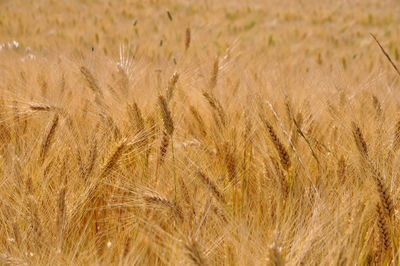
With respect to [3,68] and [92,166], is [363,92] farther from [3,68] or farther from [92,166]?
[3,68]

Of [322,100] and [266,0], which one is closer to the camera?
[322,100]

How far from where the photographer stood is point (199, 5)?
745 centimetres

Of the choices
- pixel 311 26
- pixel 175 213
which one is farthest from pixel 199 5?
pixel 175 213

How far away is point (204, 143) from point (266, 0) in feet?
29.4

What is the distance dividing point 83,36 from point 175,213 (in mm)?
4299

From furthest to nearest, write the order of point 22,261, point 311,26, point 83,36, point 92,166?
point 311,26, point 83,36, point 92,166, point 22,261

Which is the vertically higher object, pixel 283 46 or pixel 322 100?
pixel 322 100

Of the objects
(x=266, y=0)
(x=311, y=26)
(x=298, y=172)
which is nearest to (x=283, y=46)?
(x=311, y=26)

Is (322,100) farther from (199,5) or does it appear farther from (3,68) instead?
(199,5)

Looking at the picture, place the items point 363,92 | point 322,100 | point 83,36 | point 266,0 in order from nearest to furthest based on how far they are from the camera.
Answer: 1. point 322,100
2. point 363,92
3. point 83,36
4. point 266,0

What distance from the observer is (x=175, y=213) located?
0.80 meters

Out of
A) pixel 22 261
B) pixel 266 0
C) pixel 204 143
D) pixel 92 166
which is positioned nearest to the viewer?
pixel 22 261

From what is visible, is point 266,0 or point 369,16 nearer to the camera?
point 369,16

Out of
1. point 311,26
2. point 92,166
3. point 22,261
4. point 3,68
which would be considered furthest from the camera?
point 311,26
